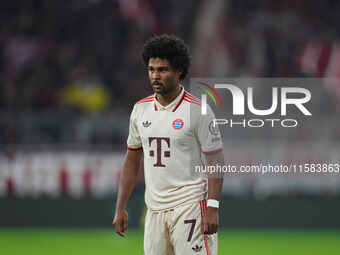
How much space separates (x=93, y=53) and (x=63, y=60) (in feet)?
2.41

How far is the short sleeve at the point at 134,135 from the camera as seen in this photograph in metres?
5.28

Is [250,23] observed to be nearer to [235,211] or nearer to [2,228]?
[235,211]

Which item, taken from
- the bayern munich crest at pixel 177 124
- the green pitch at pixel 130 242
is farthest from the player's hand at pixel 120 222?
the green pitch at pixel 130 242

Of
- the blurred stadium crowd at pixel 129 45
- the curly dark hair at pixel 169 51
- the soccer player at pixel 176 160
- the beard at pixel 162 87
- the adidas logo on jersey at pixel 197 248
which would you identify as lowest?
the adidas logo on jersey at pixel 197 248

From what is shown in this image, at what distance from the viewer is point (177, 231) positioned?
499cm

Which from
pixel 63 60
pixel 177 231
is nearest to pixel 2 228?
pixel 63 60

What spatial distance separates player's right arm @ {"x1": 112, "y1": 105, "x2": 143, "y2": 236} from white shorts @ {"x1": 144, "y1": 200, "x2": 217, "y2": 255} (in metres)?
0.29

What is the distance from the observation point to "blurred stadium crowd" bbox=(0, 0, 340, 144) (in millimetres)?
14188

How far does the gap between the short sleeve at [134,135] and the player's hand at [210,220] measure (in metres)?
0.80

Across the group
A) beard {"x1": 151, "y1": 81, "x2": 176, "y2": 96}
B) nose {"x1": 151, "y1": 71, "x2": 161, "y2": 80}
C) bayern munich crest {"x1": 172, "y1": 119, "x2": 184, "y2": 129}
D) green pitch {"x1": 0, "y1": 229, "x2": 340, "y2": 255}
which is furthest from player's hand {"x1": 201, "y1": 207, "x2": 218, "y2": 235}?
green pitch {"x1": 0, "y1": 229, "x2": 340, "y2": 255}

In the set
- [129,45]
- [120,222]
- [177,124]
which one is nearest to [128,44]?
[129,45]

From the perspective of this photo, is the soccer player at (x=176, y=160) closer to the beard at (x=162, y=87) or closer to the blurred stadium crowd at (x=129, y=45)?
the beard at (x=162, y=87)

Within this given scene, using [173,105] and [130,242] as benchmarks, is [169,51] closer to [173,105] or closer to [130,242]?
[173,105]

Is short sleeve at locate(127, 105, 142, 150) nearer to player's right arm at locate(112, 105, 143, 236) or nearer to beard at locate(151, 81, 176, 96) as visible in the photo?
player's right arm at locate(112, 105, 143, 236)
